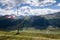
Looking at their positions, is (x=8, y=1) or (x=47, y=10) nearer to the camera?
(x=47, y=10)

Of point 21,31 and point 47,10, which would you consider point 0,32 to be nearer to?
point 21,31

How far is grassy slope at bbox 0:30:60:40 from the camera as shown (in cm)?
2023

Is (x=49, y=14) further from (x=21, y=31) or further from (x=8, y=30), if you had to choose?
(x=8, y=30)

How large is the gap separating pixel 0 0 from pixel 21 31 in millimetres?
5274

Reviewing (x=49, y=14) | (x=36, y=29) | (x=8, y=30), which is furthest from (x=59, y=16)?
(x=8, y=30)

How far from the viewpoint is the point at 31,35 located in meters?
20.7

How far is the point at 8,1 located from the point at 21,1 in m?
1.88

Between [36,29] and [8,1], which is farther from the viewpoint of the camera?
[8,1]

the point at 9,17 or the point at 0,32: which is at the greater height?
the point at 9,17

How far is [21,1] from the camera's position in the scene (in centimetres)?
2219

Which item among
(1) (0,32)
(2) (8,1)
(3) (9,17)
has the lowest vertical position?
(1) (0,32)

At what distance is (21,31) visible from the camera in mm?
21406

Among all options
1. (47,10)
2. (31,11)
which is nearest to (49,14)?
(47,10)

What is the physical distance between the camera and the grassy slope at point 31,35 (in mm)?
20234
